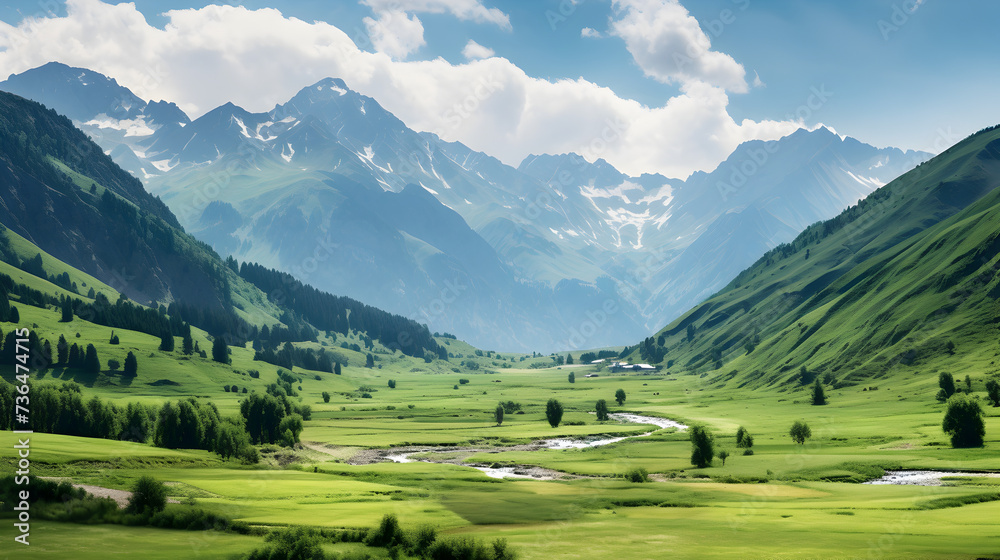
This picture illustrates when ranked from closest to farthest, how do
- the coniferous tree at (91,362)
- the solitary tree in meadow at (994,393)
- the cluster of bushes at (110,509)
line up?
the cluster of bushes at (110,509), the solitary tree in meadow at (994,393), the coniferous tree at (91,362)

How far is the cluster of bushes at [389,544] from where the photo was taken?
46.8 meters

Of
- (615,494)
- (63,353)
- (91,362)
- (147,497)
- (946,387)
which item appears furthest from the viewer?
(91,362)

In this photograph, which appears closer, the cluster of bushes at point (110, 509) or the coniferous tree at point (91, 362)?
the cluster of bushes at point (110, 509)

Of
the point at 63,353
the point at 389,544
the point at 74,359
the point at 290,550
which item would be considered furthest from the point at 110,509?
the point at 63,353

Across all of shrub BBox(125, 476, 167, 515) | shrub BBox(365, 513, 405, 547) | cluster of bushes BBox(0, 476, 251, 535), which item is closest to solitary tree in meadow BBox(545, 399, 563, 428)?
shrub BBox(365, 513, 405, 547)

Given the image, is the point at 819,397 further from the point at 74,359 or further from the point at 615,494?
the point at 74,359

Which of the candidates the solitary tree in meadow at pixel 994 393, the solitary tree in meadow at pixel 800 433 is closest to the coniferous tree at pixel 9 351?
the solitary tree in meadow at pixel 800 433

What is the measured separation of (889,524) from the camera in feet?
183

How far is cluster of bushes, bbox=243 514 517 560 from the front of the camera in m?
46.8

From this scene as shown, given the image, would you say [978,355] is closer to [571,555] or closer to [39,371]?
[571,555]

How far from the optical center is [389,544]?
53594 mm

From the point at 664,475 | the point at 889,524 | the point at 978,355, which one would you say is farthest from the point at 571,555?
the point at 978,355

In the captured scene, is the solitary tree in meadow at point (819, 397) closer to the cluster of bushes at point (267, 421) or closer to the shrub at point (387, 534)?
the cluster of bushes at point (267, 421)

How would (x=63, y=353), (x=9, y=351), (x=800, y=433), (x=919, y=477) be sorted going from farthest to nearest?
(x=63, y=353) → (x=9, y=351) → (x=800, y=433) → (x=919, y=477)
